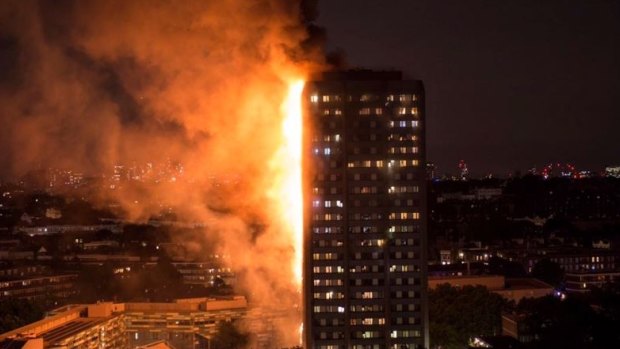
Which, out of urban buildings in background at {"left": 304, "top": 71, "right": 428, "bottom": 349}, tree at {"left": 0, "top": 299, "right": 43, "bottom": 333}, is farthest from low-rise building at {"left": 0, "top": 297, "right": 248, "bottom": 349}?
urban buildings in background at {"left": 304, "top": 71, "right": 428, "bottom": 349}

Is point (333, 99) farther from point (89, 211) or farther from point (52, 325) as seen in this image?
point (89, 211)

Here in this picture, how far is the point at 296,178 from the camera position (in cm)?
2445

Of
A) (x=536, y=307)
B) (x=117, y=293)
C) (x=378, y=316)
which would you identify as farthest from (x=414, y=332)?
(x=117, y=293)

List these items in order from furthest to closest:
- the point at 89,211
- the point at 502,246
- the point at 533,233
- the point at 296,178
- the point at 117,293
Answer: the point at 89,211 < the point at 533,233 < the point at 502,246 < the point at 117,293 < the point at 296,178

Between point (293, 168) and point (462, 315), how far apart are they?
727 centimetres

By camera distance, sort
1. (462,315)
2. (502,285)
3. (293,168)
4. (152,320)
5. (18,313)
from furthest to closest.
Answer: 1. (502,285)
2. (152,320)
3. (18,313)
4. (462,315)
5. (293,168)

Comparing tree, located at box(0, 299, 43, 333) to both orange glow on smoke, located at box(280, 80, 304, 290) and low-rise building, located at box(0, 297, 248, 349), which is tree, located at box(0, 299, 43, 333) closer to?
low-rise building, located at box(0, 297, 248, 349)

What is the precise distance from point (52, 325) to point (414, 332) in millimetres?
11222

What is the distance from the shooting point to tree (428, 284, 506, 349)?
24844mm

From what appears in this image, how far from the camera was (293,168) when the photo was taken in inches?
976

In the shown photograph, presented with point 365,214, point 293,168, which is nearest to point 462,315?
point 365,214

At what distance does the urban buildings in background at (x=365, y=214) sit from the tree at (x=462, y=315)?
2910 mm

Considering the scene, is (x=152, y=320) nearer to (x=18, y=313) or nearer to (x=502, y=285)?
(x=18, y=313)

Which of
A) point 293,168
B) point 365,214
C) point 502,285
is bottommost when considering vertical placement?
point 502,285
